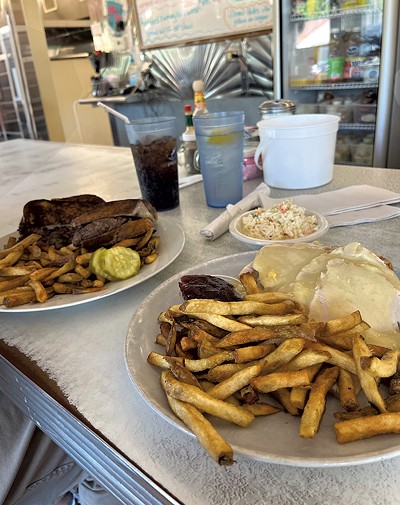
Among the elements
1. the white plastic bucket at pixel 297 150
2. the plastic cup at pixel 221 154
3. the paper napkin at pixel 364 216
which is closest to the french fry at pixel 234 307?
the paper napkin at pixel 364 216

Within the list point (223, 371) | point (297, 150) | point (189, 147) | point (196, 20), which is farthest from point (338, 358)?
point (196, 20)

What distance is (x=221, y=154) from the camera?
146 centimetres

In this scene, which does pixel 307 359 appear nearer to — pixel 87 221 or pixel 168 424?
pixel 168 424

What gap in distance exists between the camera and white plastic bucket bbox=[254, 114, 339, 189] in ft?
5.01

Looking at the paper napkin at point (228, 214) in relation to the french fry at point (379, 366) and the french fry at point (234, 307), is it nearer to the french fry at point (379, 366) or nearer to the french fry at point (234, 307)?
the french fry at point (234, 307)

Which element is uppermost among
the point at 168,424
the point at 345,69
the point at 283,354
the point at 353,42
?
the point at 353,42

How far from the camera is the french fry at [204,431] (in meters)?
0.48

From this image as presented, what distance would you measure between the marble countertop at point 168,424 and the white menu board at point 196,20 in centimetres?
280

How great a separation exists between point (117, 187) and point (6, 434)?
1141mm

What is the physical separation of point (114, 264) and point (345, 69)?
10.5ft

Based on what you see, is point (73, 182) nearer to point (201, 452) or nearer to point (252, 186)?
point (252, 186)

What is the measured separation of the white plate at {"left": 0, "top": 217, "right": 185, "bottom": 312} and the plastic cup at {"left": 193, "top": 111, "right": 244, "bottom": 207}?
1.17ft

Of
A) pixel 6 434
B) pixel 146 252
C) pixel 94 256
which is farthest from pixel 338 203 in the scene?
pixel 6 434

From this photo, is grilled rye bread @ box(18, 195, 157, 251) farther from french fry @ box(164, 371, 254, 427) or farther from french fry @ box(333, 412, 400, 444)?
french fry @ box(333, 412, 400, 444)
